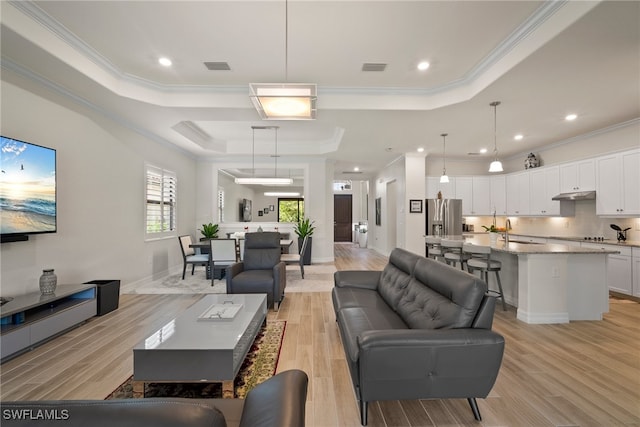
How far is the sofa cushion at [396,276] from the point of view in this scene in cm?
277

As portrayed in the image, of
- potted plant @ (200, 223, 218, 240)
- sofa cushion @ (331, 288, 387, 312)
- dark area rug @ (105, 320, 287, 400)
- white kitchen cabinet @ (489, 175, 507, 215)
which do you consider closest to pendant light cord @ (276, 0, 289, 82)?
sofa cushion @ (331, 288, 387, 312)

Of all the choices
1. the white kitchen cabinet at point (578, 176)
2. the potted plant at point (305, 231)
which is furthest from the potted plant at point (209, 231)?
the white kitchen cabinet at point (578, 176)

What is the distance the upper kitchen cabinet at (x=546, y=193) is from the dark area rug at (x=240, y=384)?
643 centimetres

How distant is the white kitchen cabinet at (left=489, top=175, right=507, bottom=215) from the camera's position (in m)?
7.29

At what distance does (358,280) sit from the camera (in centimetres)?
350

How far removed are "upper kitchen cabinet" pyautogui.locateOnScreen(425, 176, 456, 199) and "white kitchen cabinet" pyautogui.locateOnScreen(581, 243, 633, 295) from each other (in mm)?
3130

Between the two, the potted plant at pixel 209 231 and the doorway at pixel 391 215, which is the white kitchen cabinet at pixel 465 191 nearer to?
the doorway at pixel 391 215

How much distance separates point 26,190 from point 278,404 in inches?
151

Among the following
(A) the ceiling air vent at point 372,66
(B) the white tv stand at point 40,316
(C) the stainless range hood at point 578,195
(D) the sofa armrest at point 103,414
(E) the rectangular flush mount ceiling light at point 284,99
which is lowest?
(B) the white tv stand at point 40,316

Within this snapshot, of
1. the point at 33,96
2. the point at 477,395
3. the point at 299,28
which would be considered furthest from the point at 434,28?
the point at 33,96

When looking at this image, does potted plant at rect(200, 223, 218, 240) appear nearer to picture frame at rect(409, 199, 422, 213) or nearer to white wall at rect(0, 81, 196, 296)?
white wall at rect(0, 81, 196, 296)

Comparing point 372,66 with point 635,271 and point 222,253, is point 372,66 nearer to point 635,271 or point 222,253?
point 222,253

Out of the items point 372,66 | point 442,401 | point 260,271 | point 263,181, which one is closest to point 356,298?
point 442,401

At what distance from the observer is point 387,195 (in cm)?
920
